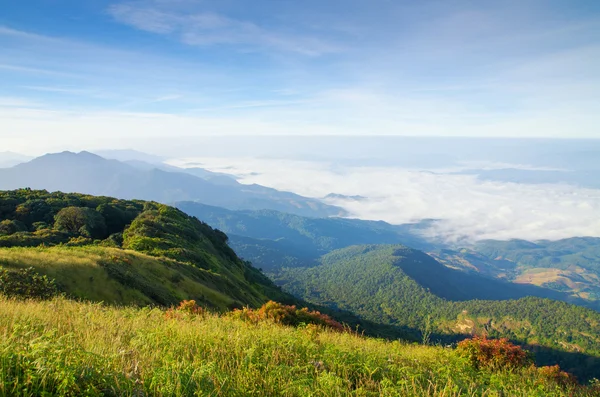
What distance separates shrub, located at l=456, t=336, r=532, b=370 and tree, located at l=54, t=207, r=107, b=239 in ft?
127

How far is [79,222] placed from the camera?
127ft

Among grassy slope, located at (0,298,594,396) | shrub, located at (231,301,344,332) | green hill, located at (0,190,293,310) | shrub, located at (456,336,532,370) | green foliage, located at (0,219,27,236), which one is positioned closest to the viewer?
grassy slope, located at (0,298,594,396)

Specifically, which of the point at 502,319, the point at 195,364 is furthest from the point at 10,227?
the point at 502,319

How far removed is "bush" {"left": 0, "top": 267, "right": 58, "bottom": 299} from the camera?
519 inches

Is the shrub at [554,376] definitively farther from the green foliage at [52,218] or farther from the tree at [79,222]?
the tree at [79,222]

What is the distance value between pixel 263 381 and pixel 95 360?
2.34m

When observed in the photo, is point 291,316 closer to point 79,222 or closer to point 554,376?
point 554,376

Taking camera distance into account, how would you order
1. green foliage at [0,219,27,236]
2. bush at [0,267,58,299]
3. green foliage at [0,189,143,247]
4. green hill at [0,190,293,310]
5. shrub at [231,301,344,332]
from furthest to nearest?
green foliage at [0,219,27,236] → green foliage at [0,189,143,247] → green hill at [0,190,293,310] → shrub at [231,301,344,332] → bush at [0,267,58,299]

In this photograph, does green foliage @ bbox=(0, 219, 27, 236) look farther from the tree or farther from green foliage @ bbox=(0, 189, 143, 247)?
the tree

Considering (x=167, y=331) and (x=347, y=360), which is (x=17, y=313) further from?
(x=347, y=360)

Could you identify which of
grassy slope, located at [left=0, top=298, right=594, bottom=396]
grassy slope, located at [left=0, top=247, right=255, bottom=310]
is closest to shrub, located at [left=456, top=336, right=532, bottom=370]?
grassy slope, located at [left=0, top=298, right=594, bottom=396]

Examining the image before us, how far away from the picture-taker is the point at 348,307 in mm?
163625

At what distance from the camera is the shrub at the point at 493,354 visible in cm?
918

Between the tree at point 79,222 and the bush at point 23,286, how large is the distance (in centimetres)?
2419
